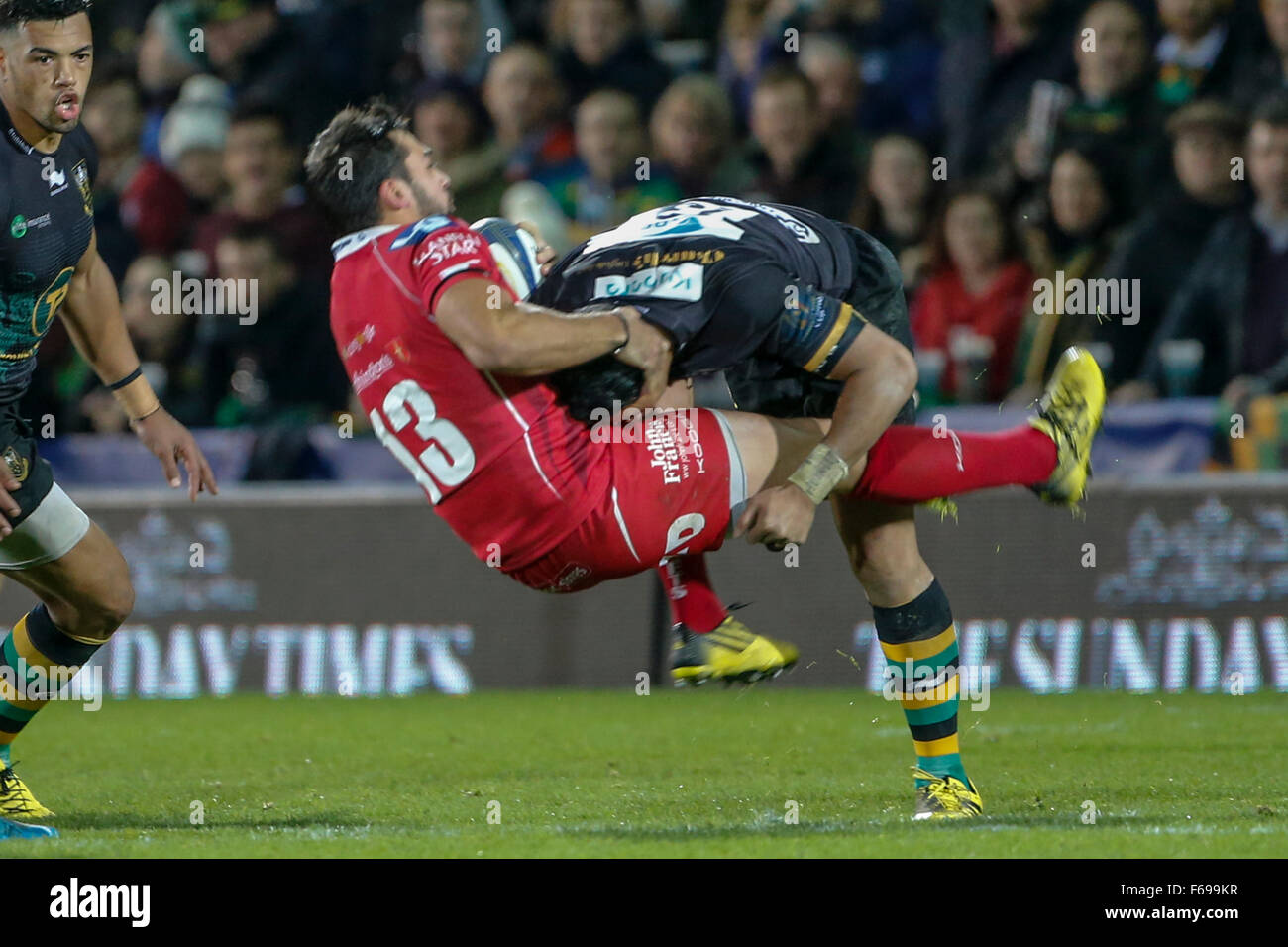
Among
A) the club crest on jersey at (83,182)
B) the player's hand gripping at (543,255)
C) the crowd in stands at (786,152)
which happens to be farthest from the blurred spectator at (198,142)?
the player's hand gripping at (543,255)

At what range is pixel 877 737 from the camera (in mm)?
7684

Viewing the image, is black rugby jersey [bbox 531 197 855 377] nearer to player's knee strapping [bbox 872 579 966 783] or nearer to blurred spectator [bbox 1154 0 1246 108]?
player's knee strapping [bbox 872 579 966 783]

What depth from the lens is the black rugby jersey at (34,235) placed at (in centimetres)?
534

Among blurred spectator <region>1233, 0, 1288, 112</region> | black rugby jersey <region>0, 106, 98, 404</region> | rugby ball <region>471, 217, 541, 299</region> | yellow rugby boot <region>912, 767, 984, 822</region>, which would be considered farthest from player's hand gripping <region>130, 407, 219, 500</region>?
blurred spectator <region>1233, 0, 1288, 112</region>

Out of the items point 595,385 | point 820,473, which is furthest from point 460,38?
point 820,473

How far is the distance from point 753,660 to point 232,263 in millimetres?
7935

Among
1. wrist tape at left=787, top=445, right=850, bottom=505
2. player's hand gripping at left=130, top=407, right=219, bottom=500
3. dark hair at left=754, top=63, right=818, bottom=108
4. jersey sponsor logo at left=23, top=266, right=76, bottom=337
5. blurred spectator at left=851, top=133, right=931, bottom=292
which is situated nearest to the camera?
wrist tape at left=787, top=445, right=850, bottom=505

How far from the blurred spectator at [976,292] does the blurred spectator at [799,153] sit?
0.85 m

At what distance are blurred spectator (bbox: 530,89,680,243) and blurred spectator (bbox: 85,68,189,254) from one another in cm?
321

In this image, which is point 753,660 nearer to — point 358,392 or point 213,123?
point 358,392

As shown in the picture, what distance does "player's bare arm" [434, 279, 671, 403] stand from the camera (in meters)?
4.62

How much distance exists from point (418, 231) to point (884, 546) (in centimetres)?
175

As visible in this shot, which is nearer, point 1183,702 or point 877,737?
point 877,737
